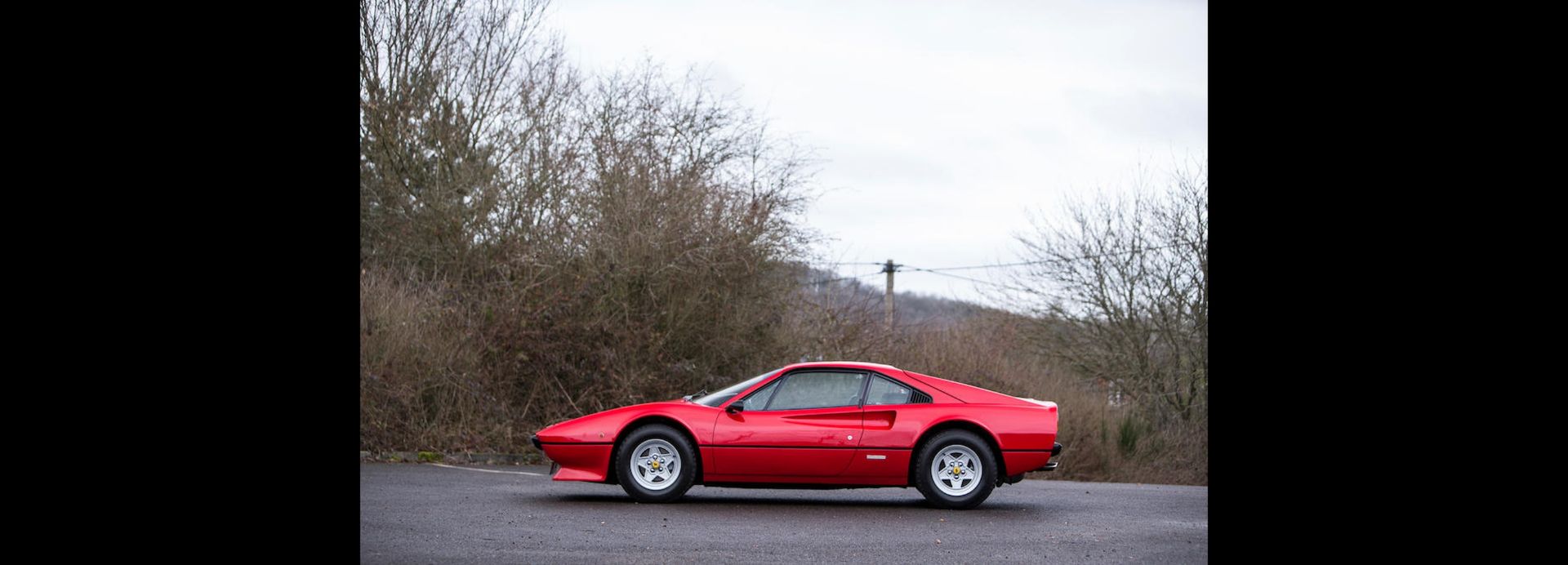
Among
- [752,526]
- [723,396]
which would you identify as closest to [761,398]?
[723,396]

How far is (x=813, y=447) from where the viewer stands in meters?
10.4

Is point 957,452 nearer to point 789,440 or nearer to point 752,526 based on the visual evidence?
point 789,440

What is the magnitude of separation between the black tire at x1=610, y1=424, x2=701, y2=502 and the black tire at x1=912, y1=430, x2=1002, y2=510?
179 centimetres

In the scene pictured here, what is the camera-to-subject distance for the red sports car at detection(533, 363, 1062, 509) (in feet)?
34.0

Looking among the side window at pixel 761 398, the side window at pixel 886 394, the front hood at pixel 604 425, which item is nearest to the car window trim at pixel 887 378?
the side window at pixel 886 394

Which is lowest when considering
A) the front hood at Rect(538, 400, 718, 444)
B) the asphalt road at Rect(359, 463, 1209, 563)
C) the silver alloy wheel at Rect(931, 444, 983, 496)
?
the asphalt road at Rect(359, 463, 1209, 563)

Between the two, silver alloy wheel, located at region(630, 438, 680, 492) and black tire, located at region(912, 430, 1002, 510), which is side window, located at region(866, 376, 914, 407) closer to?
black tire, located at region(912, 430, 1002, 510)

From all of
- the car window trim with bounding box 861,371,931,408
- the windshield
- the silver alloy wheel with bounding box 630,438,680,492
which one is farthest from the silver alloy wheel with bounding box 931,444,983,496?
the silver alloy wheel with bounding box 630,438,680,492

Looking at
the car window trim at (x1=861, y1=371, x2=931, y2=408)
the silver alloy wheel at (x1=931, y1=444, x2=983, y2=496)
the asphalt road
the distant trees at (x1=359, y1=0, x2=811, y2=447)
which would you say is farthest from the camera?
the distant trees at (x1=359, y1=0, x2=811, y2=447)

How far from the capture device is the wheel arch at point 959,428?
10.4m
